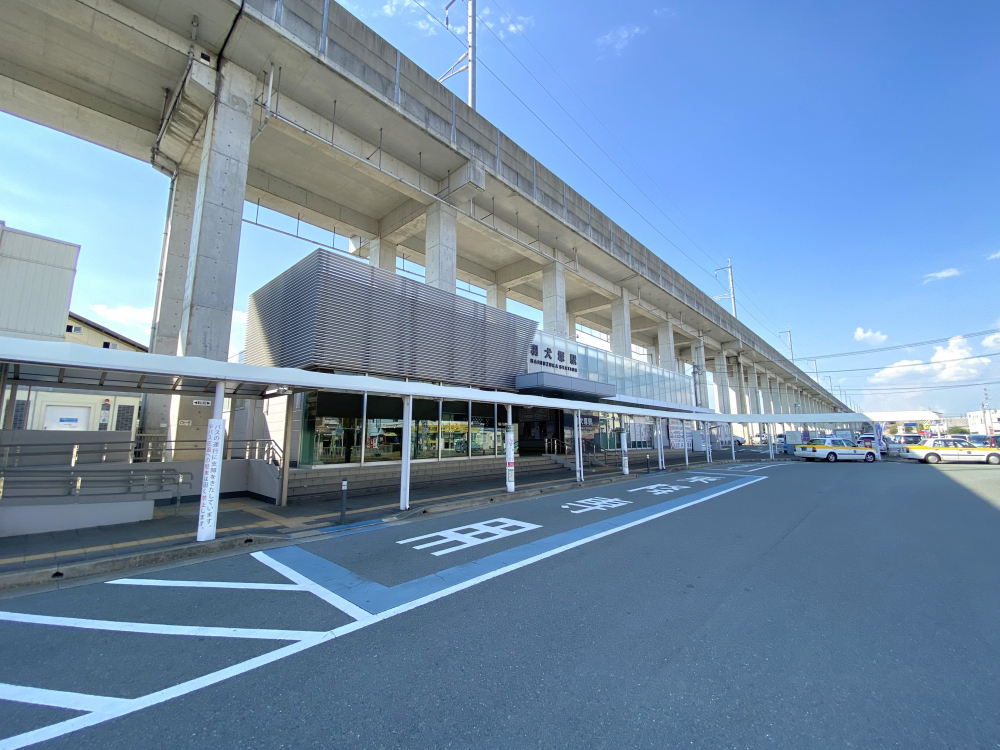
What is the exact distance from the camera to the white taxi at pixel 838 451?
2750 cm

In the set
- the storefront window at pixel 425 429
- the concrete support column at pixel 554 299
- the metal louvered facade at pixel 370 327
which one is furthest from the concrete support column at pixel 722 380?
the storefront window at pixel 425 429

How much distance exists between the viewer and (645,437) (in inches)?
1211

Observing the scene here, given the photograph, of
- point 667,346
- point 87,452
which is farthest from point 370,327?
point 667,346

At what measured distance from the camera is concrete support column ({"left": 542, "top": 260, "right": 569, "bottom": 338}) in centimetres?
2553

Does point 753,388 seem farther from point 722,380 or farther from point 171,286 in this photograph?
point 171,286

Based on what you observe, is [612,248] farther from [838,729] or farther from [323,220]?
[838,729]

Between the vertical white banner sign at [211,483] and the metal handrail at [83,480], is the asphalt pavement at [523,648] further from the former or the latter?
the metal handrail at [83,480]

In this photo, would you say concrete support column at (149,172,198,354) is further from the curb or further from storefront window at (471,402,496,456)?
storefront window at (471,402,496,456)

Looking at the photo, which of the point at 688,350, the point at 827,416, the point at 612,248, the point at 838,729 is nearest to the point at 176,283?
the point at 838,729

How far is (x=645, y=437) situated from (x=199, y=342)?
2691cm

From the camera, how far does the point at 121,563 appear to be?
20.5 ft

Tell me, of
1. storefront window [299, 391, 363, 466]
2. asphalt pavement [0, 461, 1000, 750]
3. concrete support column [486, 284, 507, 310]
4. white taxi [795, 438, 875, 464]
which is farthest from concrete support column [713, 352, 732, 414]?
storefront window [299, 391, 363, 466]

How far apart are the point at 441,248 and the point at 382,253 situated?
5449 mm

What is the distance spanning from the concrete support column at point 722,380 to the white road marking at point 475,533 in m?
46.5
